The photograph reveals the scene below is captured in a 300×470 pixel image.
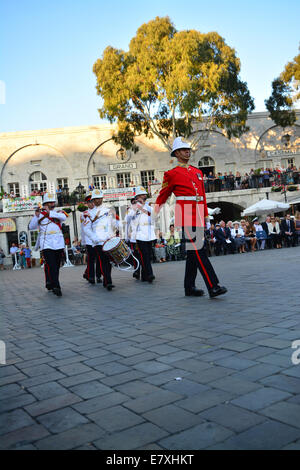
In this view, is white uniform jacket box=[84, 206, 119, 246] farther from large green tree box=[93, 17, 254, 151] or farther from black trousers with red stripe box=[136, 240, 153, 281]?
large green tree box=[93, 17, 254, 151]

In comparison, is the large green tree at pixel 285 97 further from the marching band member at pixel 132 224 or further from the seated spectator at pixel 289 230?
the marching band member at pixel 132 224

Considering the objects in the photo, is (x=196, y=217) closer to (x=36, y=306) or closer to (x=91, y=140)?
(x=36, y=306)

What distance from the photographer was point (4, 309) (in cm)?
698

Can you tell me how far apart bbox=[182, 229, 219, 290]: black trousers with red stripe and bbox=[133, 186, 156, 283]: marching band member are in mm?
2596

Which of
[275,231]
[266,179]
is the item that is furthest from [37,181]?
[275,231]

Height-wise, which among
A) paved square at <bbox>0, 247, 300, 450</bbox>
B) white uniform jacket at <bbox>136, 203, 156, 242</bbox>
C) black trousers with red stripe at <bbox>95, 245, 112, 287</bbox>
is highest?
white uniform jacket at <bbox>136, 203, 156, 242</bbox>

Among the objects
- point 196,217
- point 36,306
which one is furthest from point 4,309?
point 196,217

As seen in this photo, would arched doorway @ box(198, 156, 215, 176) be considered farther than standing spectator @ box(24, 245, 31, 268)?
Yes

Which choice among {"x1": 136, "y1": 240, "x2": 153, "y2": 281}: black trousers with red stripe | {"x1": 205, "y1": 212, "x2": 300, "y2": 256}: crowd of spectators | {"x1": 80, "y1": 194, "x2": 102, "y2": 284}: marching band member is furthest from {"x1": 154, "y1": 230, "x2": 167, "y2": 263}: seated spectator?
{"x1": 136, "y1": 240, "x2": 153, "y2": 281}: black trousers with red stripe

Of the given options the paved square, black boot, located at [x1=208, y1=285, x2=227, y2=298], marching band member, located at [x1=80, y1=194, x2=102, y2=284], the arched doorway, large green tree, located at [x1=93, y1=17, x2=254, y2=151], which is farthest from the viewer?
the arched doorway

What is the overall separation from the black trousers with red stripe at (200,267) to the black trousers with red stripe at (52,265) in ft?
10.3

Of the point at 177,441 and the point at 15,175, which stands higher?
the point at 15,175

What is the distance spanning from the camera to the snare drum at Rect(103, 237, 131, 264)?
8430 mm

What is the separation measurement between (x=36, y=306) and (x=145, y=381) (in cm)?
462
